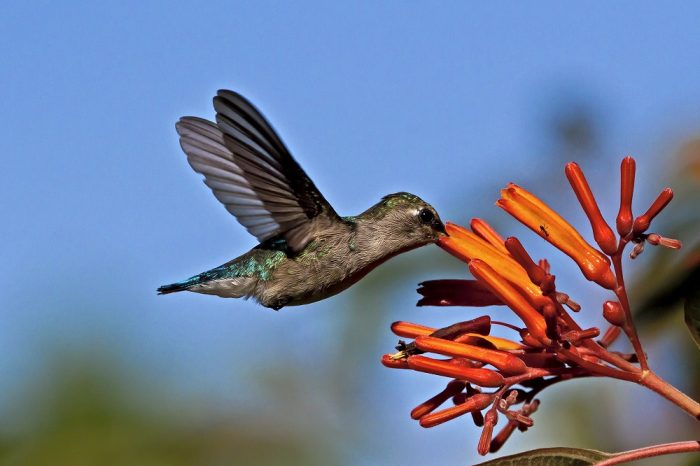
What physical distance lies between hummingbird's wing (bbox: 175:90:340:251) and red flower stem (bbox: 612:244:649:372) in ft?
4.23

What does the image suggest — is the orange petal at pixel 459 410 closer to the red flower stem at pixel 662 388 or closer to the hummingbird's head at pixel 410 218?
the red flower stem at pixel 662 388

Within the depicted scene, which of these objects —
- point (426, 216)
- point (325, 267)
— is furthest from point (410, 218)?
point (325, 267)

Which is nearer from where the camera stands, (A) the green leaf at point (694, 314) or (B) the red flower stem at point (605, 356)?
(B) the red flower stem at point (605, 356)

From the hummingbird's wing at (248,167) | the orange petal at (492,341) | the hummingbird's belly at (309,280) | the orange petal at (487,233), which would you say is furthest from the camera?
the hummingbird's belly at (309,280)

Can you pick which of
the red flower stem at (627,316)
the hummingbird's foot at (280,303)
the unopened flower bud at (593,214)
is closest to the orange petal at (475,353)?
the red flower stem at (627,316)

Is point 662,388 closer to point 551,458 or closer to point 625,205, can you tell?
point 551,458

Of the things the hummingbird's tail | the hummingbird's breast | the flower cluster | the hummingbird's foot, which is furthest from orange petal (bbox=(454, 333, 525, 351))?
the hummingbird's tail

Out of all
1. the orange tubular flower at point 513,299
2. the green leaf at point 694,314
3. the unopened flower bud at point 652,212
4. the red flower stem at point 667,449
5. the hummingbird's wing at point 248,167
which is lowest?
the red flower stem at point 667,449

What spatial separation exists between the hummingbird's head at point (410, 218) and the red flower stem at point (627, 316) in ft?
2.63

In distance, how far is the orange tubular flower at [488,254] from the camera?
2.94m

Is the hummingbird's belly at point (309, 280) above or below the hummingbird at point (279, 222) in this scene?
below

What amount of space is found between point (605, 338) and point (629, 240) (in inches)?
12.2

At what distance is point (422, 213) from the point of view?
395 centimetres

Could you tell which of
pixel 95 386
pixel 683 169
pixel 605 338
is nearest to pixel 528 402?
pixel 605 338
